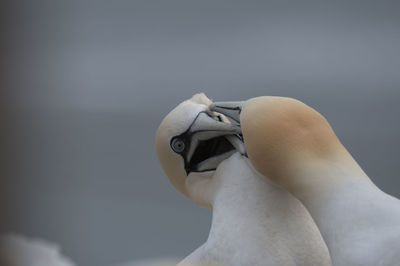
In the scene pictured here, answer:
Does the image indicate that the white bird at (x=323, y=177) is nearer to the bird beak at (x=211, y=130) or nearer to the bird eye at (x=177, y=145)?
the bird beak at (x=211, y=130)

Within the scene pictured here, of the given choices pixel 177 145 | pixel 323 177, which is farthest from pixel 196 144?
pixel 323 177

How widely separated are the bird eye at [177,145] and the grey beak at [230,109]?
15 centimetres

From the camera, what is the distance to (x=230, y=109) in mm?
1726

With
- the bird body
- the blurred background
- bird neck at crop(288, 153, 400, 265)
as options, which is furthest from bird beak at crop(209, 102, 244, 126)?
the blurred background

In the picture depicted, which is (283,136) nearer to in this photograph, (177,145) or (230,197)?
(230,197)

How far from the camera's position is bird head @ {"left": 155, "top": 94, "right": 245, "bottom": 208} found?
5.89ft

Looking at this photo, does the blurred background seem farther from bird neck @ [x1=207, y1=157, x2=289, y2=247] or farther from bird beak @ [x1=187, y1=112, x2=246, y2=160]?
bird neck @ [x1=207, y1=157, x2=289, y2=247]

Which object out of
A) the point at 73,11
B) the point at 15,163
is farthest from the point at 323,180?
the point at 73,11

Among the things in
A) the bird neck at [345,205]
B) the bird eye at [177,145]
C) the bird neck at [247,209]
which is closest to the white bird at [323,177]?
the bird neck at [345,205]

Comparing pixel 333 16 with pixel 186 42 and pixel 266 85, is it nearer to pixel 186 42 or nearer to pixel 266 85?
pixel 266 85

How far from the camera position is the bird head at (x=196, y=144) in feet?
5.89

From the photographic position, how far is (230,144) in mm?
1822

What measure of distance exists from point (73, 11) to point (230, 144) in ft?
3.84

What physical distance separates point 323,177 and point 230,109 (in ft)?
1.27
